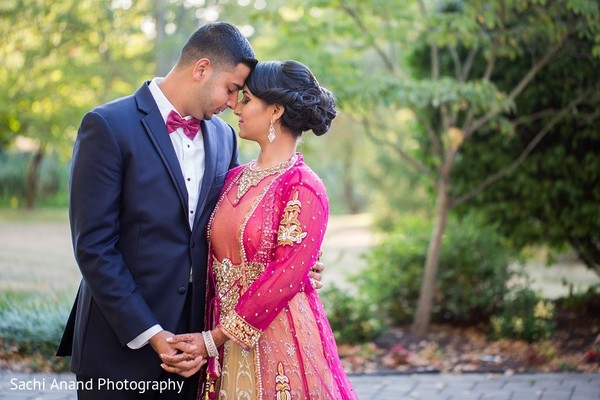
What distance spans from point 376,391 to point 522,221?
3.36m

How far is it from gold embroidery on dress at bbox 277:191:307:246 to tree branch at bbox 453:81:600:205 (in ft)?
16.4

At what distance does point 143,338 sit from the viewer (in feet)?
9.15

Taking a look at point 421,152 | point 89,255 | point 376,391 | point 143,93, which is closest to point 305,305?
point 89,255

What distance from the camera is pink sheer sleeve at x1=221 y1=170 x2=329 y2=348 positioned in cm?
283

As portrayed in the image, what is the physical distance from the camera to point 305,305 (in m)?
3.02

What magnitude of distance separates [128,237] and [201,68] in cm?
74

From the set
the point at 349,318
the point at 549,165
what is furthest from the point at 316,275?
the point at 549,165

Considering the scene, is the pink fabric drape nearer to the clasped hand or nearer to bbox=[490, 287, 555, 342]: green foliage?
the clasped hand

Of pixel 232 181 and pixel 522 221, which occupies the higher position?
pixel 232 181

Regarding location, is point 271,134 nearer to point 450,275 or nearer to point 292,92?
point 292,92

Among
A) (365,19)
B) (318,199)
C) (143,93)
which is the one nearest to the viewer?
(318,199)

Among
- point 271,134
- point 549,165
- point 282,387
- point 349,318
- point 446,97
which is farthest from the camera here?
point 549,165

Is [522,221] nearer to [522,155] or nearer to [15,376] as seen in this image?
[522,155]

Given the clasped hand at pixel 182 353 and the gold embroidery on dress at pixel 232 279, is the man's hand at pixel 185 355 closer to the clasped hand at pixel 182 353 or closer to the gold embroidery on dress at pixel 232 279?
the clasped hand at pixel 182 353
